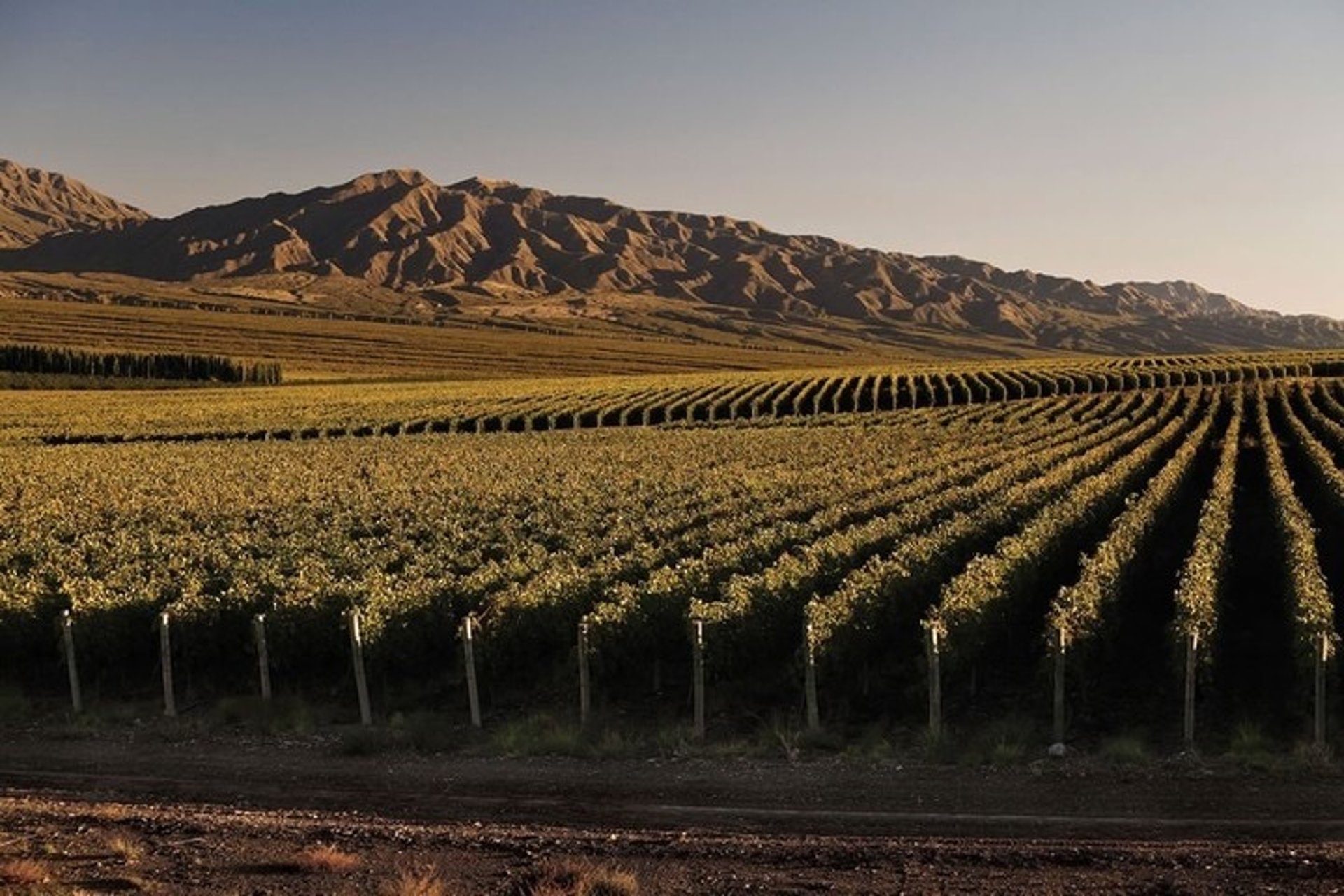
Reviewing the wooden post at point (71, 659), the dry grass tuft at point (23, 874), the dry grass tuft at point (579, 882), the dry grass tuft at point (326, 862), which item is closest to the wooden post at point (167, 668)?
the wooden post at point (71, 659)

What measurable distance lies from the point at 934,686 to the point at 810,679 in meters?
1.79

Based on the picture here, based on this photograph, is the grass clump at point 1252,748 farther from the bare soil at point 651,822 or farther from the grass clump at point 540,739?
the grass clump at point 540,739

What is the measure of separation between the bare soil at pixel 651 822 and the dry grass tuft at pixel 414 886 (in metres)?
0.10

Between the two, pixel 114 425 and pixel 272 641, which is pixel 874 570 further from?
pixel 114 425

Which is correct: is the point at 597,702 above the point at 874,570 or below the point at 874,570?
below

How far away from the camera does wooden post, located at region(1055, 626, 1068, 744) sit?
15.0m

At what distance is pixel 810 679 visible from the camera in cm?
1568

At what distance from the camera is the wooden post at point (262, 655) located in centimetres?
1711

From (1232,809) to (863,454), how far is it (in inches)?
1467

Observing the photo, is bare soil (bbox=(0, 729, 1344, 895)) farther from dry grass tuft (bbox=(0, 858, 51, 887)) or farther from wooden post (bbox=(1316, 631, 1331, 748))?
wooden post (bbox=(1316, 631, 1331, 748))

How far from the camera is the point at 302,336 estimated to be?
600ft

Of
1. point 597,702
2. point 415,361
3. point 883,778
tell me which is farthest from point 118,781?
point 415,361

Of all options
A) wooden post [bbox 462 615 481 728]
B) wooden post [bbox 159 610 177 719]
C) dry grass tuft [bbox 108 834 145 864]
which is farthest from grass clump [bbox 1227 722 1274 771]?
wooden post [bbox 159 610 177 719]

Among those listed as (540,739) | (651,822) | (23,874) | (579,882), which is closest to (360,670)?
(540,739)
